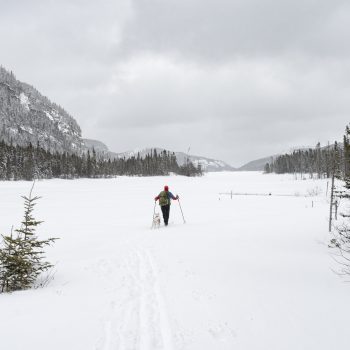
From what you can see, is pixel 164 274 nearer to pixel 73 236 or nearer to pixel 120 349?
pixel 120 349

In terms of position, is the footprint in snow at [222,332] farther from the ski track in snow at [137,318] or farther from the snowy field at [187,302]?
the ski track in snow at [137,318]

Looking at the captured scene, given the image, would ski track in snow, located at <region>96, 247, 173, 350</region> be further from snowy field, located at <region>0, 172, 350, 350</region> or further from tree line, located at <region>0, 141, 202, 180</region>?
tree line, located at <region>0, 141, 202, 180</region>

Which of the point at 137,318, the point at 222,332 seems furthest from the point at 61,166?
the point at 222,332

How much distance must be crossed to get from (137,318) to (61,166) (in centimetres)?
10649

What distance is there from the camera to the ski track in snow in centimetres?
435

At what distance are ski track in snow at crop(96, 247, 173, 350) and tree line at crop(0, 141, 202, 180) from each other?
7395cm

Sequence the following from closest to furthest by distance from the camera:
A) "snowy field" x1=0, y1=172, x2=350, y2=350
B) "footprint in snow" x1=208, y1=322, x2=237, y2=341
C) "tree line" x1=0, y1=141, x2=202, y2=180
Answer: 1. "snowy field" x1=0, y1=172, x2=350, y2=350
2. "footprint in snow" x1=208, y1=322, x2=237, y2=341
3. "tree line" x1=0, y1=141, x2=202, y2=180

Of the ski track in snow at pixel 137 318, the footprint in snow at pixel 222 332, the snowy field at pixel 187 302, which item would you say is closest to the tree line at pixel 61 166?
the snowy field at pixel 187 302

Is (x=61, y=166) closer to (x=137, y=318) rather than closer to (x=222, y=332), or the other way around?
(x=137, y=318)

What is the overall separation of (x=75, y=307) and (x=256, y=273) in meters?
4.54

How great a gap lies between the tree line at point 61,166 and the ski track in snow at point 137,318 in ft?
243

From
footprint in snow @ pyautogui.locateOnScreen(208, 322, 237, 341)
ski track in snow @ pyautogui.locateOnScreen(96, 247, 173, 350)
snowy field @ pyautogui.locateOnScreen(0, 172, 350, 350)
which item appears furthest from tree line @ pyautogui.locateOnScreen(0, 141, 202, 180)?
footprint in snow @ pyautogui.locateOnScreen(208, 322, 237, 341)

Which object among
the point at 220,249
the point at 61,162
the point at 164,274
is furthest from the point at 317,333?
the point at 61,162

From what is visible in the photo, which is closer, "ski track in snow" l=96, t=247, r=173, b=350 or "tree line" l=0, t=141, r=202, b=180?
"ski track in snow" l=96, t=247, r=173, b=350
